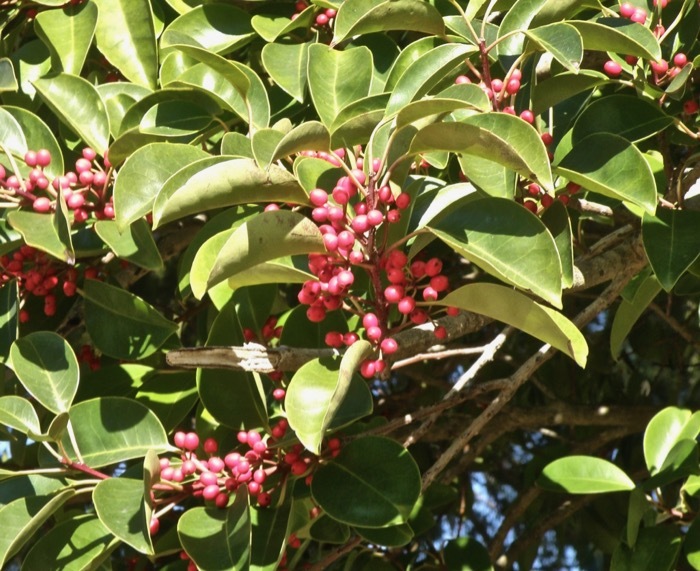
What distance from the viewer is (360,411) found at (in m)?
1.99

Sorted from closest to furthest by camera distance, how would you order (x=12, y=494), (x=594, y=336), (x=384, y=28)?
(x=384, y=28) < (x=12, y=494) < (x=594, y=336)

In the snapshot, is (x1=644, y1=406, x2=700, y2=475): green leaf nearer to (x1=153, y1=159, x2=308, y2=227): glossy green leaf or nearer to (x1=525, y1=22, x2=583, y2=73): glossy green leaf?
(x1=525, y1=22, x2=583, y2=73): glossy green leaf

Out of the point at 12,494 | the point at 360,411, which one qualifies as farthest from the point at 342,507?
the point at 12,494

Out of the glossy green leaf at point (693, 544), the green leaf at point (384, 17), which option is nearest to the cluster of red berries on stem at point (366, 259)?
the green leaf at point (384, 17)

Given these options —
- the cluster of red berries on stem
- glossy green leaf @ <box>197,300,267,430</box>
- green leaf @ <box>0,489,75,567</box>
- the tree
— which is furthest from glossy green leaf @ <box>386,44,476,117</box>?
green leaf @ <box>0,489,75,567</box>

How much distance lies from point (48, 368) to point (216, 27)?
884 mm

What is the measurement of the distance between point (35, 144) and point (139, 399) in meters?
0.58

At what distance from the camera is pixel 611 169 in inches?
70.3

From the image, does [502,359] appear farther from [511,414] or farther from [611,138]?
[611,138]

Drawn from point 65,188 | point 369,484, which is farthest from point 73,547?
point 65,188

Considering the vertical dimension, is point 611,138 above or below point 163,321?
above

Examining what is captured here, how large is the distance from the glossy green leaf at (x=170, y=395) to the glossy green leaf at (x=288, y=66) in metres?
0.65

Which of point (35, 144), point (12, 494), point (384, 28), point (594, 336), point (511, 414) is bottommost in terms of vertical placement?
point (594, 336)

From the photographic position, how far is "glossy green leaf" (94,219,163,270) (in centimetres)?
204
